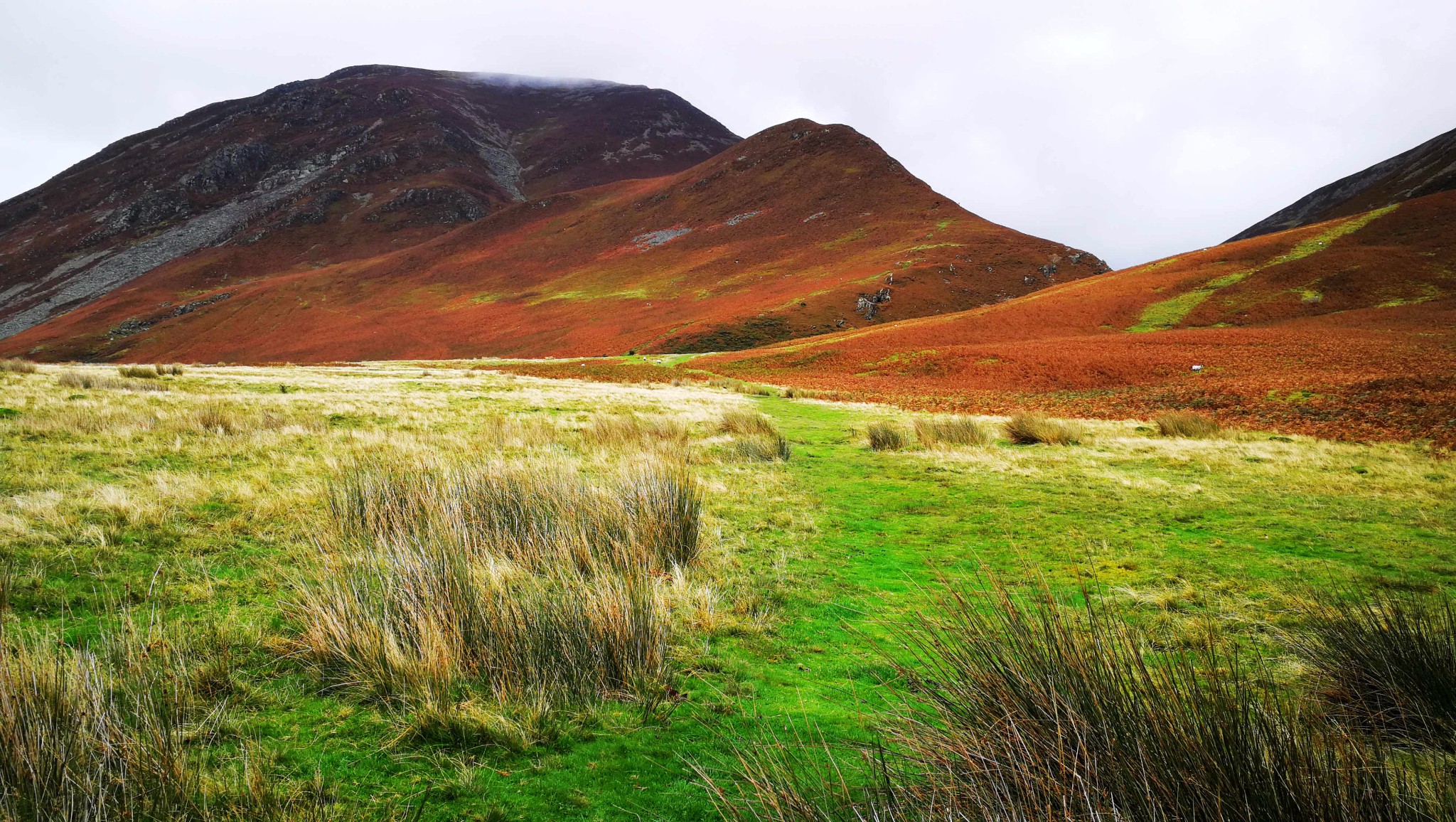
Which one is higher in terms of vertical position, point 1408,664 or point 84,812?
point 1408,664

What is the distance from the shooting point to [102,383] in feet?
61.2

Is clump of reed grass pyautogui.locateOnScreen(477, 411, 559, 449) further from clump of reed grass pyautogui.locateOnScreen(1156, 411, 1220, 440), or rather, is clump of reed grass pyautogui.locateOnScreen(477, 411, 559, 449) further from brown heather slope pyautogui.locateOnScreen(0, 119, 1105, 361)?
brown heather slope pyautogui.locateOnScreen(0, 119, 1105, 361)

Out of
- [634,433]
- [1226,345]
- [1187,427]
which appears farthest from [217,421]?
[1226,345]

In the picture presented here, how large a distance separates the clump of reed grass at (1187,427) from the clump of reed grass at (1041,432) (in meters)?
2.65

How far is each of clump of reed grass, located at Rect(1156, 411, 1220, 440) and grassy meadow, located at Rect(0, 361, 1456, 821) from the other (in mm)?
5334

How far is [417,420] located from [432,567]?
495 inches

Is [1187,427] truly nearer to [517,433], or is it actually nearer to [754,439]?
[754,439]

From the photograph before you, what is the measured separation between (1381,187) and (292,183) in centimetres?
24598

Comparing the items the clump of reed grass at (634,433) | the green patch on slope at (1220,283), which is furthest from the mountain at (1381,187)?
the clump of reed grass at (634,433)

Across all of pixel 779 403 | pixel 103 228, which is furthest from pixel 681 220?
pixel 103 228

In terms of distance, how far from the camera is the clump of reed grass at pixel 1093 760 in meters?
1.79

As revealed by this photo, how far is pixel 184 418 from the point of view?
11742 mm

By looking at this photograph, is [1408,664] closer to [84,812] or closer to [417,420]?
[84,812]

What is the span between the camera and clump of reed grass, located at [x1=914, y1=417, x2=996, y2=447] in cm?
1398
